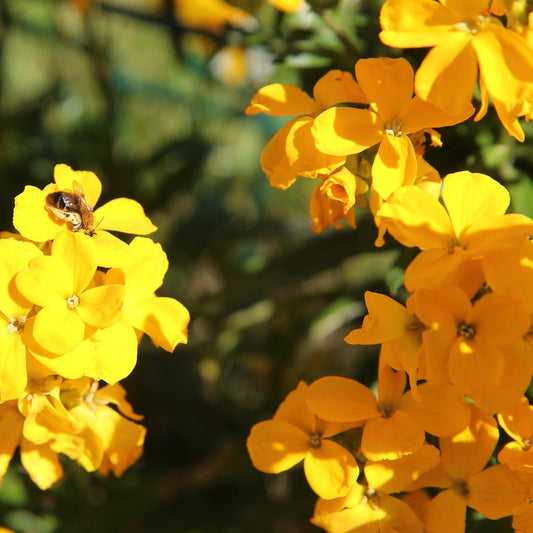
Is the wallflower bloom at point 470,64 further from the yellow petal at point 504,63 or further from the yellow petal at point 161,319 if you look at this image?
the yellow petal at point 161,319

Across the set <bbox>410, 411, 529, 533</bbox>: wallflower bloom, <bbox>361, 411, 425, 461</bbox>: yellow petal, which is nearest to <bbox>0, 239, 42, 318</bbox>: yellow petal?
<bbox>361, 411, 425, 461</bbox>: yellow petal

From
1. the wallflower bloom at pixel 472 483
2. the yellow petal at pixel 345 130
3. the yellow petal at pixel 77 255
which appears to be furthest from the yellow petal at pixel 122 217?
the wallflower bloom at pixel 472 483

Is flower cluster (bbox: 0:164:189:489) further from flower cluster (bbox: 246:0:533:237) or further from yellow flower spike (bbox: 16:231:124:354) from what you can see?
flower cluster (bbox: 246:0:533:237)

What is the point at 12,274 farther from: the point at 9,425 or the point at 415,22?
the point at 415,22

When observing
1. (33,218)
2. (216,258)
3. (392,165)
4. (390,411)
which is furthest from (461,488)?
(216,258)

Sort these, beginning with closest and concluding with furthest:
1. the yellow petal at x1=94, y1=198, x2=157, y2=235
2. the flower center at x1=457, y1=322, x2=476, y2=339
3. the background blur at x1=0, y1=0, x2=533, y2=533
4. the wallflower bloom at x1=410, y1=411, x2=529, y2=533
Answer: the flower center at x1=457, y1=322, x2=476, y2=339
the wallflower bloom at x1=410, y1=411, x2=529, y2=533
the yellow petal at x1=94, y1=198, x2=157, y2=235
the background blur at x1=0, y1=0, x2=533, y2=533

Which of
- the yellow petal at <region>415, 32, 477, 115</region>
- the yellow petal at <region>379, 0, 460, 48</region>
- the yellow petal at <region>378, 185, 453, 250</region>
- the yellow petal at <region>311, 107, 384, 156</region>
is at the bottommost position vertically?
the yellow petal at <region>378, 185, 453, 250</region>
